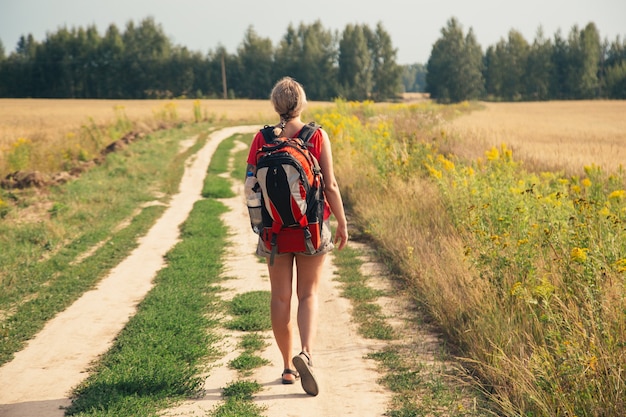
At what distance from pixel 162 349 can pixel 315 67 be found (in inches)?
3398

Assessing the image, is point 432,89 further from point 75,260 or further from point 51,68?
point 75,260

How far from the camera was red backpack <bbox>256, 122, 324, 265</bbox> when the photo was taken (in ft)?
13.8

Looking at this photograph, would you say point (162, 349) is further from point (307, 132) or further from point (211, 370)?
point (307, 132)

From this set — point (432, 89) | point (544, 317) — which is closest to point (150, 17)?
point (432, 89)

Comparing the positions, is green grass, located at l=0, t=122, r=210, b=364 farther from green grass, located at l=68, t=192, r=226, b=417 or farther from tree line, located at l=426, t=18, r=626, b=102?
tree line, located at l=426, t=18, r=626, b=102

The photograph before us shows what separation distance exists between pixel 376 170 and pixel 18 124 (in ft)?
76.2

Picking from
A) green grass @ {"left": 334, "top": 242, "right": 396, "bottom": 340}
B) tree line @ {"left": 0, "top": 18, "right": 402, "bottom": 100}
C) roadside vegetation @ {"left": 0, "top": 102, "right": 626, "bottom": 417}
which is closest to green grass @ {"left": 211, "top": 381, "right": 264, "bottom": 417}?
roadside vegetation @ {"left": 0, "top": 102, "right": 626, "bottom": 417}

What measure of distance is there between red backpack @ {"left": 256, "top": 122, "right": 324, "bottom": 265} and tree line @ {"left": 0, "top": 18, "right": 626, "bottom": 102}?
80.2 meters

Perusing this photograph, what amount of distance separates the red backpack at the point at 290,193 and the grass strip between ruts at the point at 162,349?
1441mm

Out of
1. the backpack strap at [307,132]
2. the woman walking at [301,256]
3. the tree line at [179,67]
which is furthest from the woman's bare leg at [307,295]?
the tree line at [179,67]

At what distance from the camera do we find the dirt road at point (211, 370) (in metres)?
4.55

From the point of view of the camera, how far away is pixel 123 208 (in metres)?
13.5

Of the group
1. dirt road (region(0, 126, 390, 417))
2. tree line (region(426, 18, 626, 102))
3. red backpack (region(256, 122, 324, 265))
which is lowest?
dirt road (region(0, 126, 390, 417))

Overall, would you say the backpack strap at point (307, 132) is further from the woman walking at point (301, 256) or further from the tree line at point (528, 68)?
the tree line at point (528, 68)
